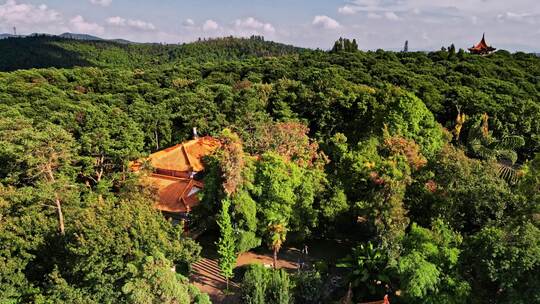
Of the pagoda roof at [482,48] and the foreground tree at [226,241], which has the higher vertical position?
the pagoda roof at [482,48]

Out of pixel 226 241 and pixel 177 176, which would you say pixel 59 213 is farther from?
pixel 177 176

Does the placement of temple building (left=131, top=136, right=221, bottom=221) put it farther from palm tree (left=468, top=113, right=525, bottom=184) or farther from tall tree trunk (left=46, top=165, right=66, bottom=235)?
palm tree (left=468, top=113, right=525, bottom=184)

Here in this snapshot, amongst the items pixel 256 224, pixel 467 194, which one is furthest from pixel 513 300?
pixel 256 224

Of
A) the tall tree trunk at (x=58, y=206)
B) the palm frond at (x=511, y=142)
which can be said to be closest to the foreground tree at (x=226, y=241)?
the tall tree trunk at (x=58, y=206)

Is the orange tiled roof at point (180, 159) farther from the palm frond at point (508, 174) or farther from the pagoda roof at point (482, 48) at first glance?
the pagoda roof at point (482, 48)

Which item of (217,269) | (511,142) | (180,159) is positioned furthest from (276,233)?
(511,142)

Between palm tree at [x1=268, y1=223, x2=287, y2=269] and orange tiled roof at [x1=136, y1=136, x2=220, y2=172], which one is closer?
palm tree at [x1=268, y1=223, x2=287, y2=269]

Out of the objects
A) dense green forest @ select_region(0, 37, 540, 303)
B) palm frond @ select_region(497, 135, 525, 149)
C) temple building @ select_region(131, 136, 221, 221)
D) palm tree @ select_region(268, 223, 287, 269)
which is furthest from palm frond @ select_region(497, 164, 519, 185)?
temple building @ select_region(131, 136, 221, 221)
